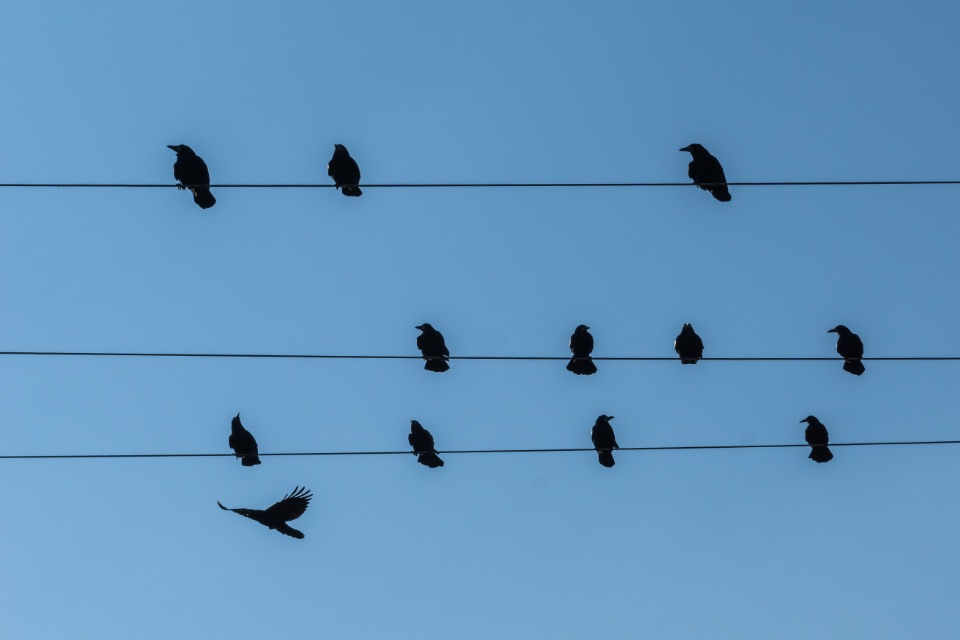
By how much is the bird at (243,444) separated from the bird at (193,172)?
221 cm

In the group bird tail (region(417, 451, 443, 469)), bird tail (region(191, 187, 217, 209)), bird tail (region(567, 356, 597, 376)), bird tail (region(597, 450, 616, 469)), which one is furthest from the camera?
bird tail (region(597, 450, 616, 469))

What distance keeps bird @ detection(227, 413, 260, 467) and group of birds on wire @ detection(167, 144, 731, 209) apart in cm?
221

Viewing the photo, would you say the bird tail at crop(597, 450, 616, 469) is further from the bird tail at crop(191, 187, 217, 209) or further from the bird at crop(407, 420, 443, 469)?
the bird tail at crop(191, 187, 217, 209)

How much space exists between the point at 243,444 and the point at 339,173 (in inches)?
109

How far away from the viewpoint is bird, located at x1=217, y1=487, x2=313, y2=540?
13234 millimetres

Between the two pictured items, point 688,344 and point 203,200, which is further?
point 688,344

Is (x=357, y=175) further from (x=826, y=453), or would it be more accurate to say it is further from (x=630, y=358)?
(x=826, y=453)

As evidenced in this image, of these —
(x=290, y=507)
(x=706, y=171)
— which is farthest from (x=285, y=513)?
(x=706, y=171)

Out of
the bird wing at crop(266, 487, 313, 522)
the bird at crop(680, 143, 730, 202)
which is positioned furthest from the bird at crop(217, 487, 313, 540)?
the bird at crop(680, 143, 730, 202)

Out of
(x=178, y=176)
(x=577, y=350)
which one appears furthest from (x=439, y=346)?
(x=178, y=176)

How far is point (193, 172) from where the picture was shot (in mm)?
13039

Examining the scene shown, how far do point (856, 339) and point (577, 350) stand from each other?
9.42ft

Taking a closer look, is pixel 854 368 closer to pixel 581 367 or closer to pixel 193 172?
pixel 581 367

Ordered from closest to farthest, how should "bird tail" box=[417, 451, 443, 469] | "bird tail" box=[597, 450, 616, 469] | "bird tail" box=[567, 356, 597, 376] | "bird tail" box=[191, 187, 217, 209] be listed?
"bird tail" box=[191, 187, 217, 209]
"bird tail" box=[567, 356, 597, 376]
"bird tail" box=[417, 451, 443, 469]
"bird tail" box=[597, 450, 616, 469]
